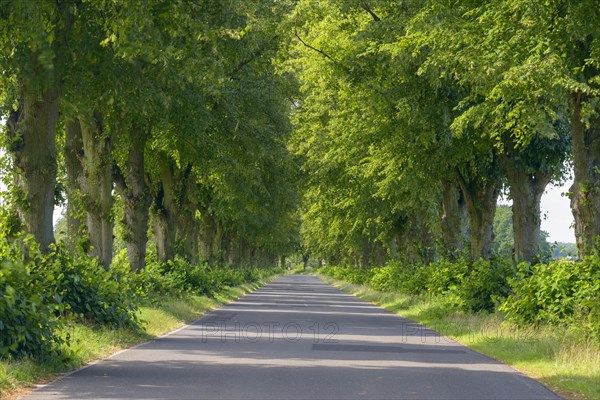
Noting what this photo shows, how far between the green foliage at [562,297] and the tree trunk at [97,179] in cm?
1058

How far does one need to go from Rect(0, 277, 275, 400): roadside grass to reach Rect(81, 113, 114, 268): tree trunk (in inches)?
99.2

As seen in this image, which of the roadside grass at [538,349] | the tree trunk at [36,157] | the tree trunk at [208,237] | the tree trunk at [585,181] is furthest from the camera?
the tree trunk at [208,237]

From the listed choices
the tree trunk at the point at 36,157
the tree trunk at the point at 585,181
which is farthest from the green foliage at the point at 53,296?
the tree trunk at the point at 585,181

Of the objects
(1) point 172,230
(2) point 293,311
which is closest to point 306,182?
(1) point 172,230

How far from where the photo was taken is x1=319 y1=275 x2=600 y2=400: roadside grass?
12.8 metres

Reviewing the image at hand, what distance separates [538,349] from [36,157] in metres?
9.43

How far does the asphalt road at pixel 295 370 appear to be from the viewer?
37.8 ft

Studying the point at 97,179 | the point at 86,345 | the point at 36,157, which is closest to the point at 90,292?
the point at 86,345

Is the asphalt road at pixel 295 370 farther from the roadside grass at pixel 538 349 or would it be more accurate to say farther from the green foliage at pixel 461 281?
the green foliage at pixel 461 281

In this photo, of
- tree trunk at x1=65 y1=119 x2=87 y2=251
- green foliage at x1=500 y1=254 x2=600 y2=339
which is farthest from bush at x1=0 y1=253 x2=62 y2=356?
tree trunk at x1=65 y1=119 x2=87 y2=251

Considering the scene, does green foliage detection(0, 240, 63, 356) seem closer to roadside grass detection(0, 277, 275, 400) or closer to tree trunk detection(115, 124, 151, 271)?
roadside grass detection(0, 277, 275, 400)

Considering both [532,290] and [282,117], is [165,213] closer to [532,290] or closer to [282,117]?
[282,117]

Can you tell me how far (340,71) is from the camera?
3189cm

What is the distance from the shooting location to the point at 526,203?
2753cm
